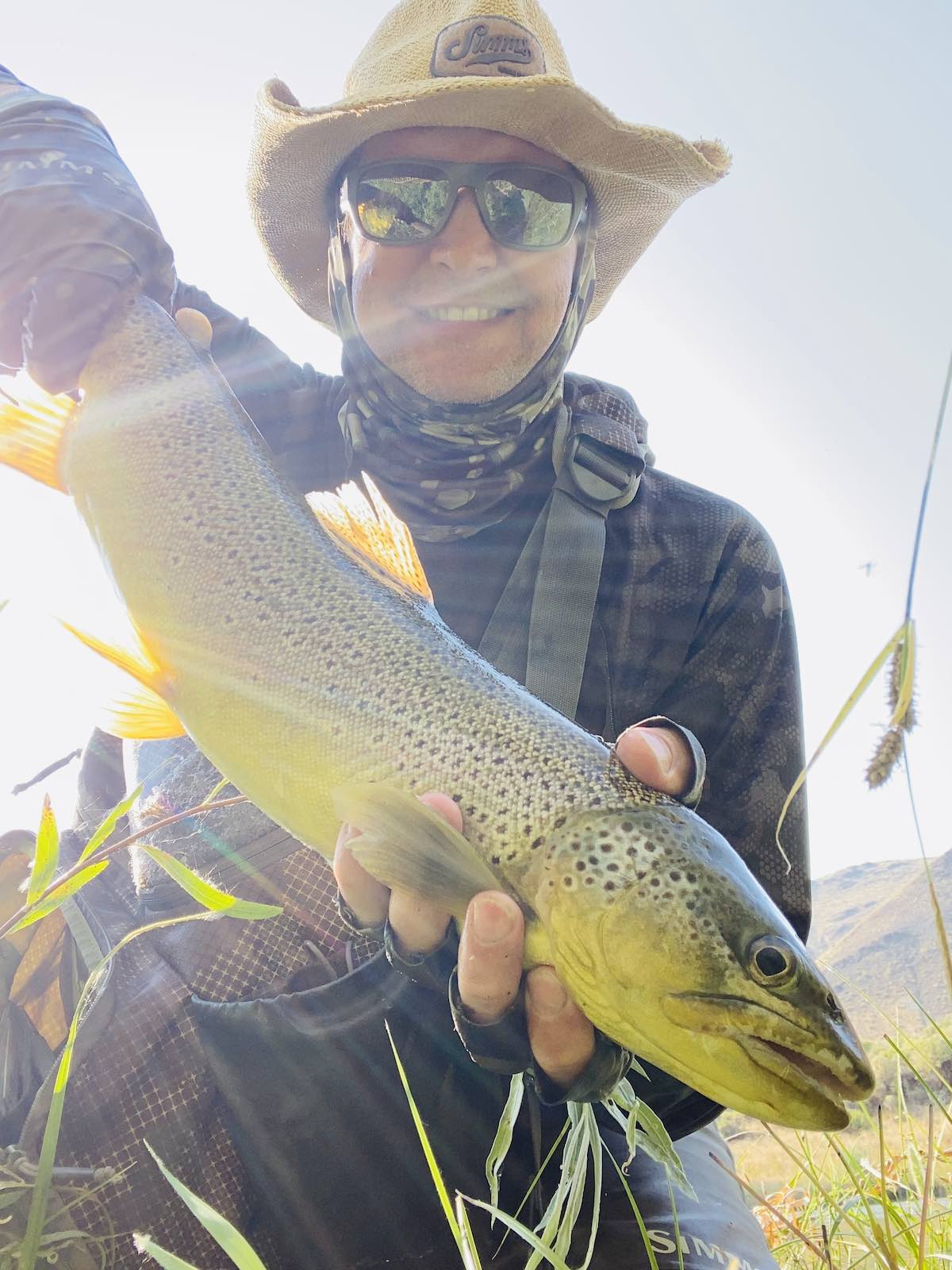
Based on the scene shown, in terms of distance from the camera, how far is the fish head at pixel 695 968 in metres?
1.59

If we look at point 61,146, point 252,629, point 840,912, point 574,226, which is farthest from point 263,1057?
point 840,912

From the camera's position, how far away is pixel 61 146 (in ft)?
8.36

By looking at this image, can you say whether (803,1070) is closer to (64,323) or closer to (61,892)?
(61,892)

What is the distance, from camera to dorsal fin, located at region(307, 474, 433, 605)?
7.63 feet

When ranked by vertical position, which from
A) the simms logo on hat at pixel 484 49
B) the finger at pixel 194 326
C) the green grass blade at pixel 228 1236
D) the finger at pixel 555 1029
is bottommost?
the finger at pixel 555 1029

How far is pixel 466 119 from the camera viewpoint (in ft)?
9.87

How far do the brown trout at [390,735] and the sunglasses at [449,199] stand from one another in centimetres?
91

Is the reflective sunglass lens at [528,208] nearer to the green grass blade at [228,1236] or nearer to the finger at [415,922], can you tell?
the finger at [415,922]

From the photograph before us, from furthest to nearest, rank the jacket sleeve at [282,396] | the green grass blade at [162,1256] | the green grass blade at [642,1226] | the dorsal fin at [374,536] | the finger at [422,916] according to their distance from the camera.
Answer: the jacket sleeve at [282,396], the dorsal fin at [374,536], the finger at [422,916], the green grass blade at [642,1226], the green grass blade at [162,1256]

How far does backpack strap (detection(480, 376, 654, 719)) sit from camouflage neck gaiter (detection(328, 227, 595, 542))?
152 mm

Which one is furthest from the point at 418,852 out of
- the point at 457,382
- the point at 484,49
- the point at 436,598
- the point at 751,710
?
the point at 484,49

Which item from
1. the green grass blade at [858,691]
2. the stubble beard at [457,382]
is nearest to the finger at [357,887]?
the green grass blade at [858,691]

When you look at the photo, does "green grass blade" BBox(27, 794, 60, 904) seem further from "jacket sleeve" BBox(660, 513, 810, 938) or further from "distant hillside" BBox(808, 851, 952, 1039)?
"distant hillside" BBox(808, 851, 952, 1039)

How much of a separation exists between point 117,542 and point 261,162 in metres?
1.89
